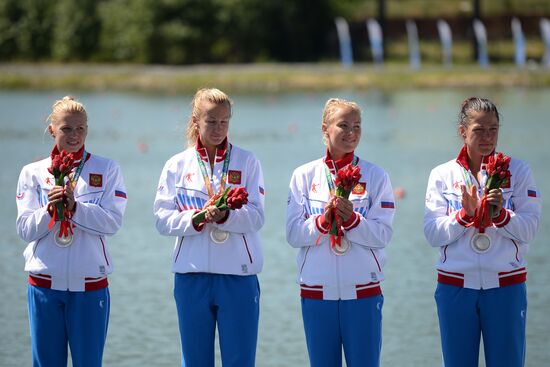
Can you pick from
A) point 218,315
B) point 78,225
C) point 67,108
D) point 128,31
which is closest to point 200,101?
point 67,108

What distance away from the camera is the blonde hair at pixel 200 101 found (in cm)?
662

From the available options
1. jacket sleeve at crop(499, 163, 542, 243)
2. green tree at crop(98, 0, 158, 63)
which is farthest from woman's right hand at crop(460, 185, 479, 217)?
green tree at crop(98, 0, 158, 63)

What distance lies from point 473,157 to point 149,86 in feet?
149

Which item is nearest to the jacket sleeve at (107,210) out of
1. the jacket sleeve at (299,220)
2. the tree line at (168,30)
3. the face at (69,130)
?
the face at (69,130)

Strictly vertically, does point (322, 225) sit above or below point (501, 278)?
above

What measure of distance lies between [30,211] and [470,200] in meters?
2.72

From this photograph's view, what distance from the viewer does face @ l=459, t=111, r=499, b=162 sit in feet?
21.3

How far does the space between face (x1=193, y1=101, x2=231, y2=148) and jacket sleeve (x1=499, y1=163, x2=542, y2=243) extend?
1810 millimetres

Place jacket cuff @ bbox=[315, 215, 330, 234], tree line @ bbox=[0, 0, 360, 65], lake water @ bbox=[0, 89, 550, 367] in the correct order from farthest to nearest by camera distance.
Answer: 1. tree line @ bbox=[0, 0, 360, 65]
2. lake water @ bbox=[0, 89, 550, 367]
3. jacket cuff @ bbox=[315, 215, 330, 234]

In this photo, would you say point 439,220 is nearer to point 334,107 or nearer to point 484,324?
point 484,324

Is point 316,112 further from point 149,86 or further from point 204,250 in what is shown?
point 204,250

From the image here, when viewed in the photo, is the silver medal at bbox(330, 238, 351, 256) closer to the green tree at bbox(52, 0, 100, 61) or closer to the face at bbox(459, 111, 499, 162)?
the face at bbox(459, 111, 499, 162)

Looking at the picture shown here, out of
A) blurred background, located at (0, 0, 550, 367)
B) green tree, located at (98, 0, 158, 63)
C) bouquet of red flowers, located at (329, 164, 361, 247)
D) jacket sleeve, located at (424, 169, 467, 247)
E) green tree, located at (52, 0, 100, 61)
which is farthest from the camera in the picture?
green tree, located at (52, 0, 100, 61)

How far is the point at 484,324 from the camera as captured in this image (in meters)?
6.46
